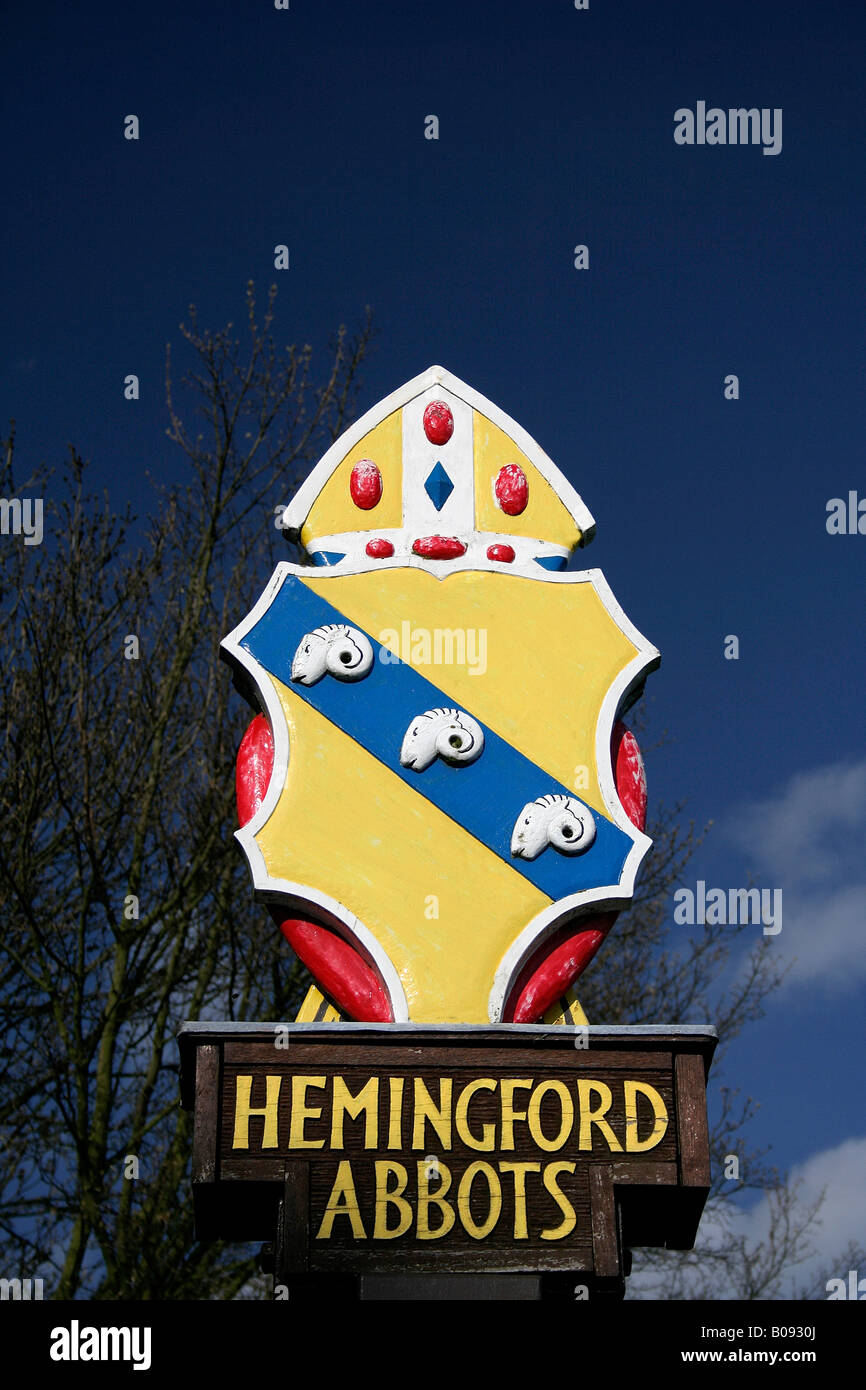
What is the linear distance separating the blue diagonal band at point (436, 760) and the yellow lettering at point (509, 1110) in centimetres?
95

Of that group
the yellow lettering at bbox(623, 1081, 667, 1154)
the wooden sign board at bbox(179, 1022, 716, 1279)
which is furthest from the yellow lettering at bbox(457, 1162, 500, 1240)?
the yellow lettering at bbox(623, 1081, 667, 1154)

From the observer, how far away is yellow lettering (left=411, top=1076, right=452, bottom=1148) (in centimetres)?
651

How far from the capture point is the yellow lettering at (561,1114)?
21.6 ft

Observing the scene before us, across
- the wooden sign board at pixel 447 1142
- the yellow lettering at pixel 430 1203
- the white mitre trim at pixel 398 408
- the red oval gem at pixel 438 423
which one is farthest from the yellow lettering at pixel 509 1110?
the red oval gem at pixel 438 423

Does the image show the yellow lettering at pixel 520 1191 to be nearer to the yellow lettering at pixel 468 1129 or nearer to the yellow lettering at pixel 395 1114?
the yellow lettering at pixel 468 1129

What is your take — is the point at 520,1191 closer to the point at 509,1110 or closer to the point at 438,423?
the point at 509,1110

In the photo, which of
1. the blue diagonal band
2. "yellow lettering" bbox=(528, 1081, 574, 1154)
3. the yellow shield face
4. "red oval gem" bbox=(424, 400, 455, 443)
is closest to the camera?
"yellow lettering" bbox=(528, 1081, 574, 1154)

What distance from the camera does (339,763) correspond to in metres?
7.50

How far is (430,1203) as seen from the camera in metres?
6.41

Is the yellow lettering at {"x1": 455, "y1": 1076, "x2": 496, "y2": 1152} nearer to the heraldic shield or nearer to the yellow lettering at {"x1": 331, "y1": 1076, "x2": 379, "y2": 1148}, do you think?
the yellow lettering at {"x1": 331, "y1": 1076, "x2": 379, "y2": 1148}

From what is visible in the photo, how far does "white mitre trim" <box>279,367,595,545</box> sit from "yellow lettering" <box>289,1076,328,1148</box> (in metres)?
2.79

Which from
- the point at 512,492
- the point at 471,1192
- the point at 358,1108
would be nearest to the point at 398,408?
the point at 512,492

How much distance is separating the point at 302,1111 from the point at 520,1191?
878 mm

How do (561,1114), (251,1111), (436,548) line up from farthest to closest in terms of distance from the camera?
(436,548)
(561,1114)
(251,1111)
